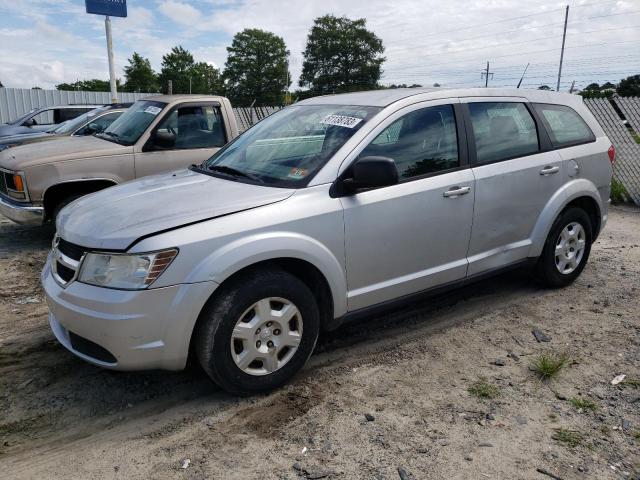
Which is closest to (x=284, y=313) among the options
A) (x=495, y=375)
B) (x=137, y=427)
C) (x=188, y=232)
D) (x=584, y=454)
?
(x=188, y=232)

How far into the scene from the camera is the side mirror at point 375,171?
326 centimetres

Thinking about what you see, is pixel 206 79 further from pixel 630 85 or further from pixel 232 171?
pixel 232 171

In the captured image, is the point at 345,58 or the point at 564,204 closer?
the point at 564,204

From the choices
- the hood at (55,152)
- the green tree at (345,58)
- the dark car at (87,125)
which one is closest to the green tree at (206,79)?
the green tree at (345,58)

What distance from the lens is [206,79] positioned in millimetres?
82188

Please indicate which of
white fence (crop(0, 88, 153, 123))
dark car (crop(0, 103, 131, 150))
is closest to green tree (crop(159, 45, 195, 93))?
white fence (crop(0, 88, 153, 123))

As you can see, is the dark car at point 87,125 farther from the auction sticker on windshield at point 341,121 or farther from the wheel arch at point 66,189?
the auction sticker on windshield at point 341,121

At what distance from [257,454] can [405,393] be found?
102 cm

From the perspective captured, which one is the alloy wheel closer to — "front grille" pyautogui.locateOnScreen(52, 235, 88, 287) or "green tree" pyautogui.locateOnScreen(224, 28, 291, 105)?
"front grille" pyautogui.locateOnScreen(52, 235, 88, 287)

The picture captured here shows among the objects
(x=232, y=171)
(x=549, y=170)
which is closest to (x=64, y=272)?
(x=232, y=171)

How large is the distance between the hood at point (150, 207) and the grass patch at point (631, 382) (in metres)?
2.42

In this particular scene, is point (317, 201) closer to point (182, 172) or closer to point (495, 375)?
point (182, 172)

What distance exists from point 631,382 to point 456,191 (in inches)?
65.3

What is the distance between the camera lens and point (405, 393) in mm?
3318
